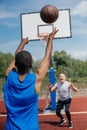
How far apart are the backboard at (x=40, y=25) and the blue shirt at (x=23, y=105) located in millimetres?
10911

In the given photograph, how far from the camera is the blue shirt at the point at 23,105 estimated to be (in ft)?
13.0

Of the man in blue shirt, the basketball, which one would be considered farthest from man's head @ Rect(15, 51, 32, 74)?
the basketball

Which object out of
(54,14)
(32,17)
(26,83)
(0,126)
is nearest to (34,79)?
(26,83)

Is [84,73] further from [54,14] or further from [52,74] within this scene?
[54,14]

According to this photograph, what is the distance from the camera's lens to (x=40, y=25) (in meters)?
15.3

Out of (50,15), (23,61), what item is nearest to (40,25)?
(50,15)

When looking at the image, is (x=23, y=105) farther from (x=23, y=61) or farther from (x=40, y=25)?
(x=40, y=25)

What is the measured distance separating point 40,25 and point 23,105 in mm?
11476

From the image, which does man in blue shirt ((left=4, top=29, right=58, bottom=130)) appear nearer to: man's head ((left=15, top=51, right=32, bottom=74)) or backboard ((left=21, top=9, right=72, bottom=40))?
man's head ((left=15, top=51, right=32, bottom=74))

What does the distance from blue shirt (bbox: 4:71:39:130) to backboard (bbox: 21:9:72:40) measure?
10911 mm

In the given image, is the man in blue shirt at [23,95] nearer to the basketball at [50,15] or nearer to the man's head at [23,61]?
the man's head at [23,61]

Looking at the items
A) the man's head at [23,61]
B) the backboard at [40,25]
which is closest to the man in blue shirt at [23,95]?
the man's head at [23,61]

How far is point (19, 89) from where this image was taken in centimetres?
397

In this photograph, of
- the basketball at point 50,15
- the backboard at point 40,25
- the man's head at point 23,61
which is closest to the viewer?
the man's head at point 23,61
